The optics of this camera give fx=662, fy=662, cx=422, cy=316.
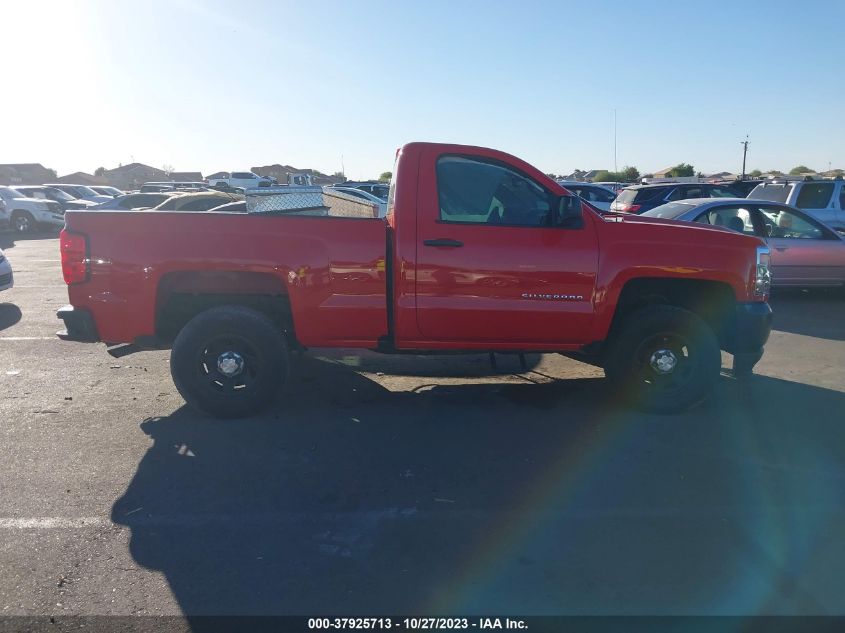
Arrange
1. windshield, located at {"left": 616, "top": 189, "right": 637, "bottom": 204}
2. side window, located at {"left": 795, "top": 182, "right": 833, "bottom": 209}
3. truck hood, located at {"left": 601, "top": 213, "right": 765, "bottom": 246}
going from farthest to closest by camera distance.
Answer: windshield, located at {"left": 616, "top": 189, "right": 637, "bottom": 204} < side window, located at {"left": 795, "top": 182, "right": 833, "bottom": 209} < truck hood, located at {"left": 601, "top": 213, "right": 765, "bottom": 246}

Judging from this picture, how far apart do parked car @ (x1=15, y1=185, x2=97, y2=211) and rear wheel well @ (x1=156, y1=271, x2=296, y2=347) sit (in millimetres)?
22382

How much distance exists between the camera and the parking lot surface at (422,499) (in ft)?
10.4

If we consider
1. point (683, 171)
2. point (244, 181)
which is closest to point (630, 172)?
point (683, 171)

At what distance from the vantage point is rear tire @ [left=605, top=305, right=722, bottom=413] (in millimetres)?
5355

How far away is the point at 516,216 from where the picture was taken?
17.0 feet

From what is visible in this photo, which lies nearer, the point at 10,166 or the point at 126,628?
the point at 126,628

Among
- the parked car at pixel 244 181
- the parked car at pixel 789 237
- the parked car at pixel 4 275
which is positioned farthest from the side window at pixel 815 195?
the parked car at pixel 244 181

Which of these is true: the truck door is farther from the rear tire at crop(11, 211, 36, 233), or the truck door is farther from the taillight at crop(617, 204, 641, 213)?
the rear tire at crop(11, 211, 36, 233)

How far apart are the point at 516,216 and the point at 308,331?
186 cm

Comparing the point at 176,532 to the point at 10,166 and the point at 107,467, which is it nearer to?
the point at 107,467

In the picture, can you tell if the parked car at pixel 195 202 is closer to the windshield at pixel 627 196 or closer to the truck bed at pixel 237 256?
the truck bed at pixel 237 256

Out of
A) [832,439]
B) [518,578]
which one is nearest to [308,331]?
[518,578]

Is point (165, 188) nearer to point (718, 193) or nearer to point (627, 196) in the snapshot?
point (627, 196)

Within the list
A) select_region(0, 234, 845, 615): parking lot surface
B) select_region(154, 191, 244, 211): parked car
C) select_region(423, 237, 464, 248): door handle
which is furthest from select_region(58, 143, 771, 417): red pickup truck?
select_region(154, 191, 244, 211): parked car
